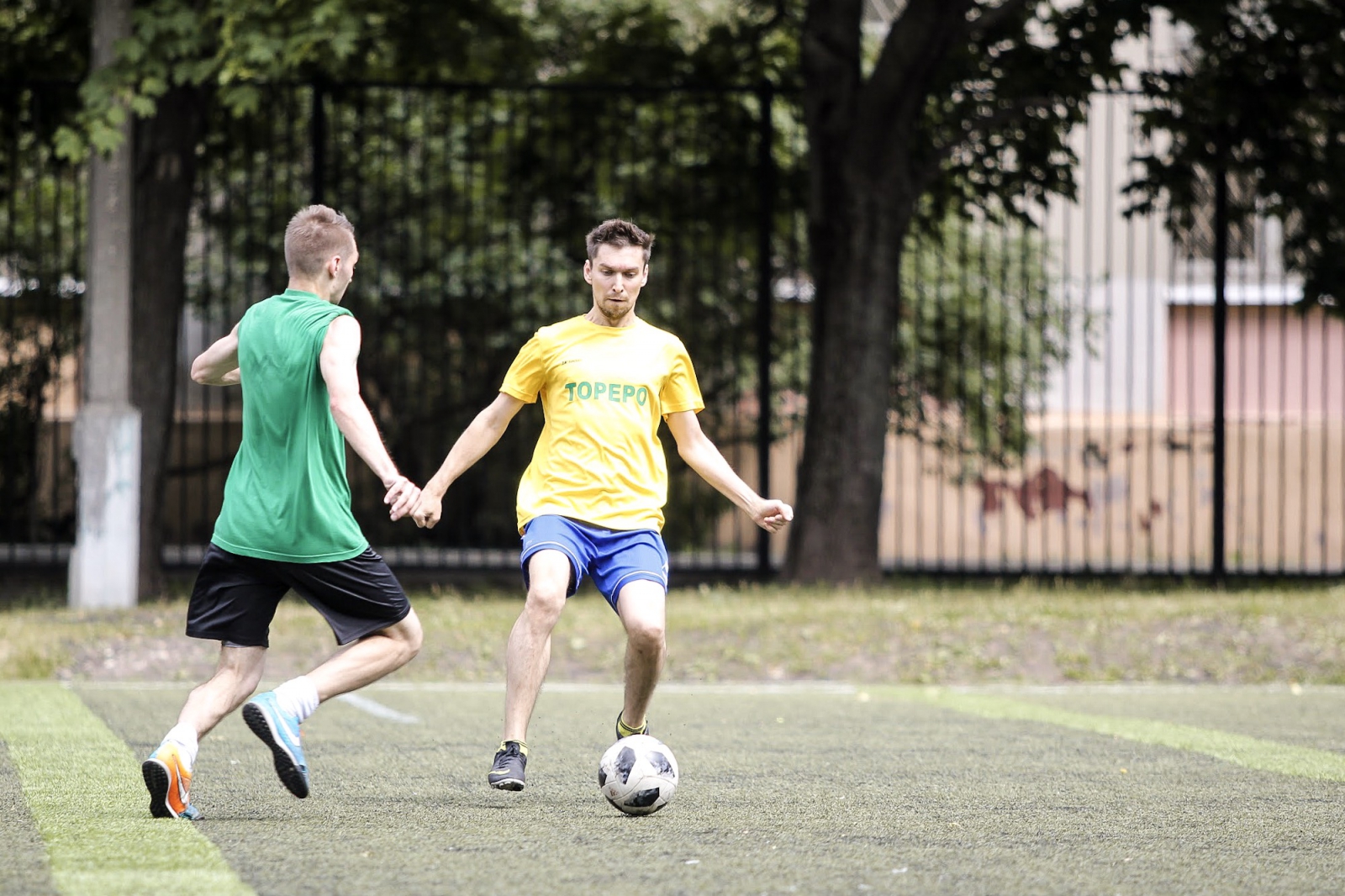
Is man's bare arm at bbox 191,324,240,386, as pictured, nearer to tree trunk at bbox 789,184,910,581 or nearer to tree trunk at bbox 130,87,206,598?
tree trunk at bbox 130,87,206,598

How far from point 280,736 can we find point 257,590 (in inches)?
18.6

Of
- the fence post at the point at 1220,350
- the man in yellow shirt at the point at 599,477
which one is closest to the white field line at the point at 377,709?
the man in yellow shirt at the point at 599,477

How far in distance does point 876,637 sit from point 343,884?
6406 millimetres

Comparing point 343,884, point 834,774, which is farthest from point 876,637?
point 343,884

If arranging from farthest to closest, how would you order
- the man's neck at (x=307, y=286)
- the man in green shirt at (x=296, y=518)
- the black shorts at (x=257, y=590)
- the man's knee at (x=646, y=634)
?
1. the man's knee at (x=646, y=634)
2. the man's neck at (x=307, y=286)
3. the black shorts at (x=257, y=590)
4. the man in green shirt at (x=296, y=518)

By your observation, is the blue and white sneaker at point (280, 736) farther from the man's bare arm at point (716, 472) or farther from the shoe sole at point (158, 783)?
the man's bare arm at point (716, 472)

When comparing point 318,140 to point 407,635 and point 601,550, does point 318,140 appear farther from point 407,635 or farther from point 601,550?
point 407,635

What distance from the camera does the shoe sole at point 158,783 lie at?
445 cm

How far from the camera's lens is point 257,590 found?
4.76 m

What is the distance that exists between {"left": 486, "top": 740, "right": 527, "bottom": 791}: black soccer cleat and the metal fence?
7.60 m

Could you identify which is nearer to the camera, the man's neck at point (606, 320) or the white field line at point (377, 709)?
the man's neck at point (606, 320)

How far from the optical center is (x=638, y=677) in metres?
5.22

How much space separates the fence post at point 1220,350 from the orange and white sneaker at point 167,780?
993 cm

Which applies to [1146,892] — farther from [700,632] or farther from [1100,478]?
[1100,478]
